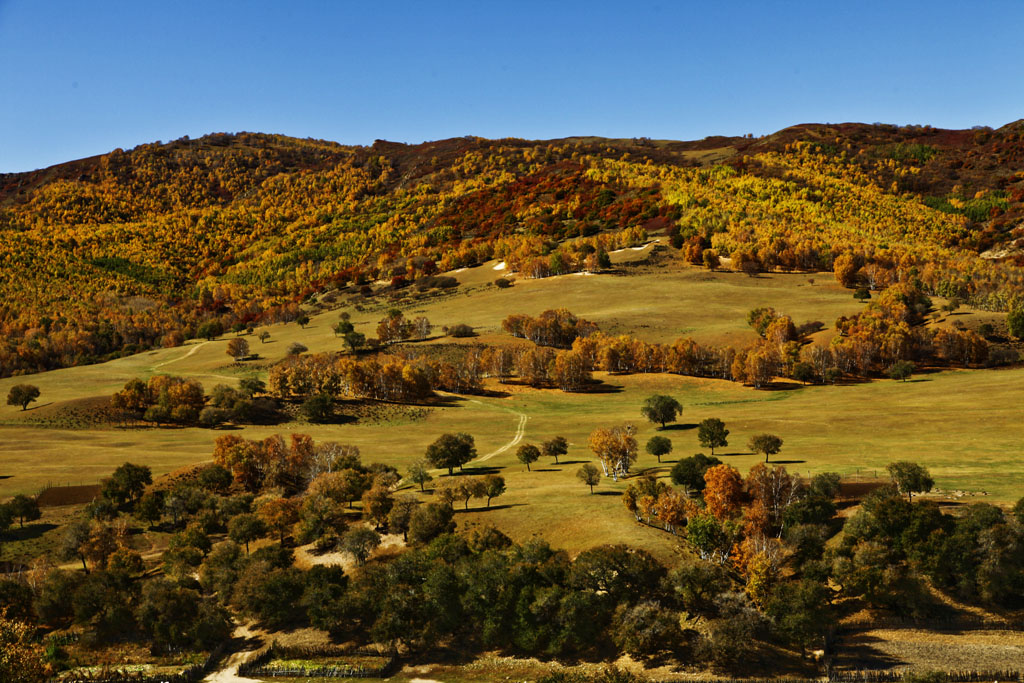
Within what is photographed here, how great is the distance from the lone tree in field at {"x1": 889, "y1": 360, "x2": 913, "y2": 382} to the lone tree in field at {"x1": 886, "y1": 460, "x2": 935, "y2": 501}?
76533 millimetres

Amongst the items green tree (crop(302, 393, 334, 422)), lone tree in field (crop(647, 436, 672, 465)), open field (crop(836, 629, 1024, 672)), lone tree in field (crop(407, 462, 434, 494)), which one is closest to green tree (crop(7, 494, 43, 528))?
lone tree in field (crop(407, 462, 434, 494))

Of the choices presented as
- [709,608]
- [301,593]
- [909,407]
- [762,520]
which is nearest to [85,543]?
[301,593]

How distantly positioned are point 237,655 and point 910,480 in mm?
64428

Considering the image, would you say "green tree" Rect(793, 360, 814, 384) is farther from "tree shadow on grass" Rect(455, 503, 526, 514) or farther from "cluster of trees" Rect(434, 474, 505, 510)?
"tree shadow on grass" Rect(455, 503, 526, 514)

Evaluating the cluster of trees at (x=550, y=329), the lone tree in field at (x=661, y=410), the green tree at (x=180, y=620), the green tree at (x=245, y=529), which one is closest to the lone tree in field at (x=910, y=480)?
the lone tree in field at (x=661, y=410)

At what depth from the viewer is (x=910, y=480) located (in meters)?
70.1

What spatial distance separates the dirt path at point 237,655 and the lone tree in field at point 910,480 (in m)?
61.5

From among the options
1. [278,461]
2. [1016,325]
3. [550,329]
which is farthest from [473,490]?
[1016,325]

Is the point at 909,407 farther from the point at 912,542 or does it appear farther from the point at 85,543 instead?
the point at 85,543

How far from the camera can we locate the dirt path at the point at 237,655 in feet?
188

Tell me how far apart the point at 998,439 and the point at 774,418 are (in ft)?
103

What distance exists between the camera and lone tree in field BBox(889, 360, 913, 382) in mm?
139625

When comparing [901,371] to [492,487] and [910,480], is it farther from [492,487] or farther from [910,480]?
[492,487]

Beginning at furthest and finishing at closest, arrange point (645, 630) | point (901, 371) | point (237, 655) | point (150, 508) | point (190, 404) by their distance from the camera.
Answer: point (901, 371)
point (190, 404)
point (150, 508)
point (237, 655)
point (645, 630)
